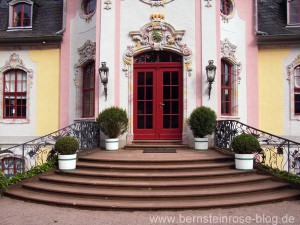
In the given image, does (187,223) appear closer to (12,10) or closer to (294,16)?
(294,16)

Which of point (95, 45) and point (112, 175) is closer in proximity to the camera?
point (112, 175)

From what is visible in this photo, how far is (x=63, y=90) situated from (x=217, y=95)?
601 centimetres

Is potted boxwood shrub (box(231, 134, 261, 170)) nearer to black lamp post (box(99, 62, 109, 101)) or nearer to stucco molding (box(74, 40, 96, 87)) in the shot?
black lamp post (box(99, 62, 109, 101))

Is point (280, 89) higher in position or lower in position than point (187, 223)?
higher

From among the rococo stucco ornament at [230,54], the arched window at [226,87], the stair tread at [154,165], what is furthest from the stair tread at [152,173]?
the rococo stucco ornament at [230,54]

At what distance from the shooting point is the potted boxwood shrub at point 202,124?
9703 mm

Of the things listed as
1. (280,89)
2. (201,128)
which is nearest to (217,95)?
(201,128)

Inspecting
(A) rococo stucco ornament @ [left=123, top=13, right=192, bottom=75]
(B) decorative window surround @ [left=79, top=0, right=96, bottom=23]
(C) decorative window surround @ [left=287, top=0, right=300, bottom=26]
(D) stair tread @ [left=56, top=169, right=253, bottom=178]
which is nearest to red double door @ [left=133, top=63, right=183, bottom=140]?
(A) rococo stucco ornament @ [left=123, top=13, right=192, bottom=75]

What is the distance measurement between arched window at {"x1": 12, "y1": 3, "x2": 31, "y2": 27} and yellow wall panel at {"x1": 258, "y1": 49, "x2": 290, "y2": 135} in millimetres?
9852

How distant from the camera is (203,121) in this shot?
9.69 metres

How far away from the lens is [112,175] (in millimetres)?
7344

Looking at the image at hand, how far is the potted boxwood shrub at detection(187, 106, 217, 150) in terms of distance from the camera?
970 cm

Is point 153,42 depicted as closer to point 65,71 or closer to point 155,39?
point 155,39

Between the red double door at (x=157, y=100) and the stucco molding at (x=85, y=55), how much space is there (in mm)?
1825
